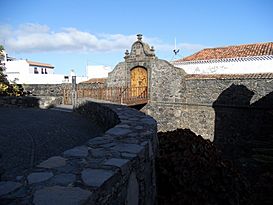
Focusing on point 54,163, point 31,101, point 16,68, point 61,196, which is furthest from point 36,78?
point 61,196

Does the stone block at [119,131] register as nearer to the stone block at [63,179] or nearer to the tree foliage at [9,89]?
the stone block at [63,179]

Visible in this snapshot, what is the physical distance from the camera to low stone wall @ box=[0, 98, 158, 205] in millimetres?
1499

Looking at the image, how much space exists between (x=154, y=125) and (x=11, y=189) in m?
2.66

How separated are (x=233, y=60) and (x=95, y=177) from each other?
15.1 meters

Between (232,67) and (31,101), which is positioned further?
(232,67)

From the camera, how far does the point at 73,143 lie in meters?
4.09

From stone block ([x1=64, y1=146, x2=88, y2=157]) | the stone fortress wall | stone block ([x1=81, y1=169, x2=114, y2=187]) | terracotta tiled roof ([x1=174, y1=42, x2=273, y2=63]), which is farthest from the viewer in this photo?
terracotta tiled roof ([x1=174, y1=42, x2=273, y2=63])

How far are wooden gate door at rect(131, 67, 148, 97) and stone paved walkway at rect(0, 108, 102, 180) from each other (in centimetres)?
1038

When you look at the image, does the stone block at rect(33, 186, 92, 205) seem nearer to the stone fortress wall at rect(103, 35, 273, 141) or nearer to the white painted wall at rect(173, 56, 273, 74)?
the stone fortress wall at rect(103, 35, 273, 141)

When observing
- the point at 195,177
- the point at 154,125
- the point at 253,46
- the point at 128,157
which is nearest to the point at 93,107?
the point at 154,125

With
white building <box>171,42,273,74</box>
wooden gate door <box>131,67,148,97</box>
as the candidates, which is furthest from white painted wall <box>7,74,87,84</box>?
white building <box>171,42,273,74</box>

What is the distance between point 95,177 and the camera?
5.82 ft

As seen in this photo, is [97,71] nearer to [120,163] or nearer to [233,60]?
[233,60]

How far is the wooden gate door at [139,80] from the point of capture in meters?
16.1
